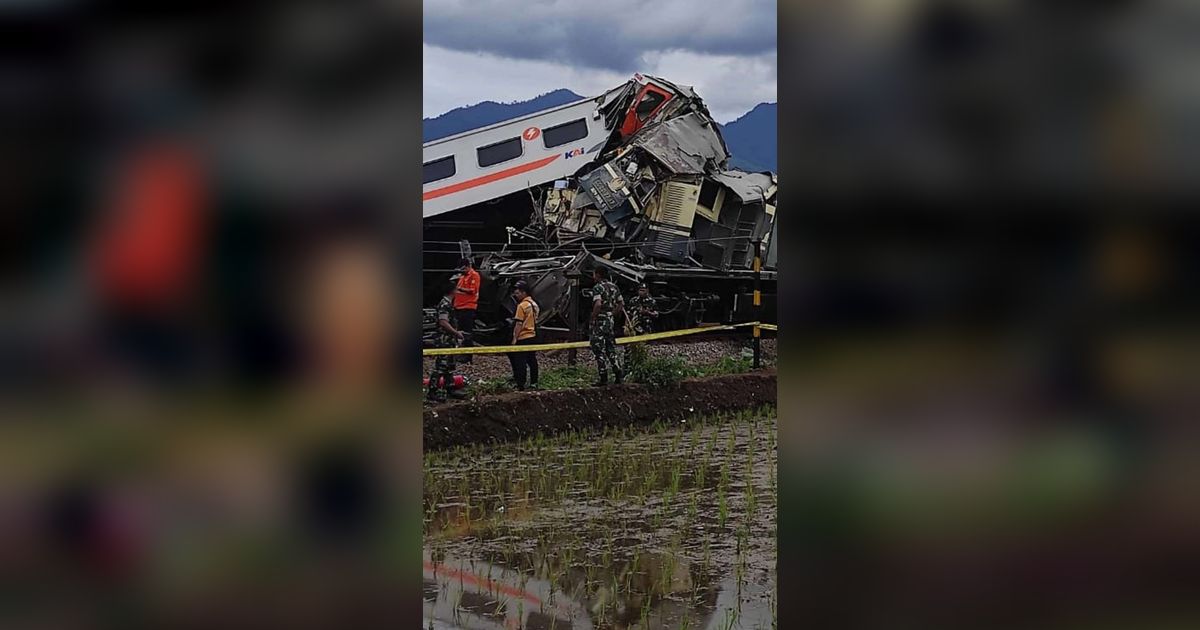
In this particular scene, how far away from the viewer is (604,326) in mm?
8492

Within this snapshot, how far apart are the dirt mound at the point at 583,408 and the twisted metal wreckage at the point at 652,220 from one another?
609mm

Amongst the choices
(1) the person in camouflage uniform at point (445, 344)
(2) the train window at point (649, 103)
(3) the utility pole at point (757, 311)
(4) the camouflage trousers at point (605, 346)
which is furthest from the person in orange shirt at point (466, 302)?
(3) the utility pole at point (757, 311)

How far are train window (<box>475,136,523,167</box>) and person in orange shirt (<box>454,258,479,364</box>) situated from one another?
961 mm

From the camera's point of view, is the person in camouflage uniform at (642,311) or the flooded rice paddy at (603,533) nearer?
the flooded rice paddy at (603,533)

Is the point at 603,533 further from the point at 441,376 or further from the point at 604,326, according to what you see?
the point at 604,326

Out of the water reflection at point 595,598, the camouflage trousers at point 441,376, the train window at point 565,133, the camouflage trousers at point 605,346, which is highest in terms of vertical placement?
the train window at point 565,133

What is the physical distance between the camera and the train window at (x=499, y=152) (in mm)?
8586

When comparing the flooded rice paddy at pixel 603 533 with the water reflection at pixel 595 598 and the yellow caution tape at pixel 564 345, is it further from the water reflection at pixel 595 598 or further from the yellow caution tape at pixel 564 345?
the yellow caution tape at pixel 564 345

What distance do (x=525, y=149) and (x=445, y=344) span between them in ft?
5.92

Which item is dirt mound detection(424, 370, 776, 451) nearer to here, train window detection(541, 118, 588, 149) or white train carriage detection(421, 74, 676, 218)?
white train carriage detection(421, 74, 676, 218)

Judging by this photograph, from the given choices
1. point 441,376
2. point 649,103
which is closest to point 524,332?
point 441,376
